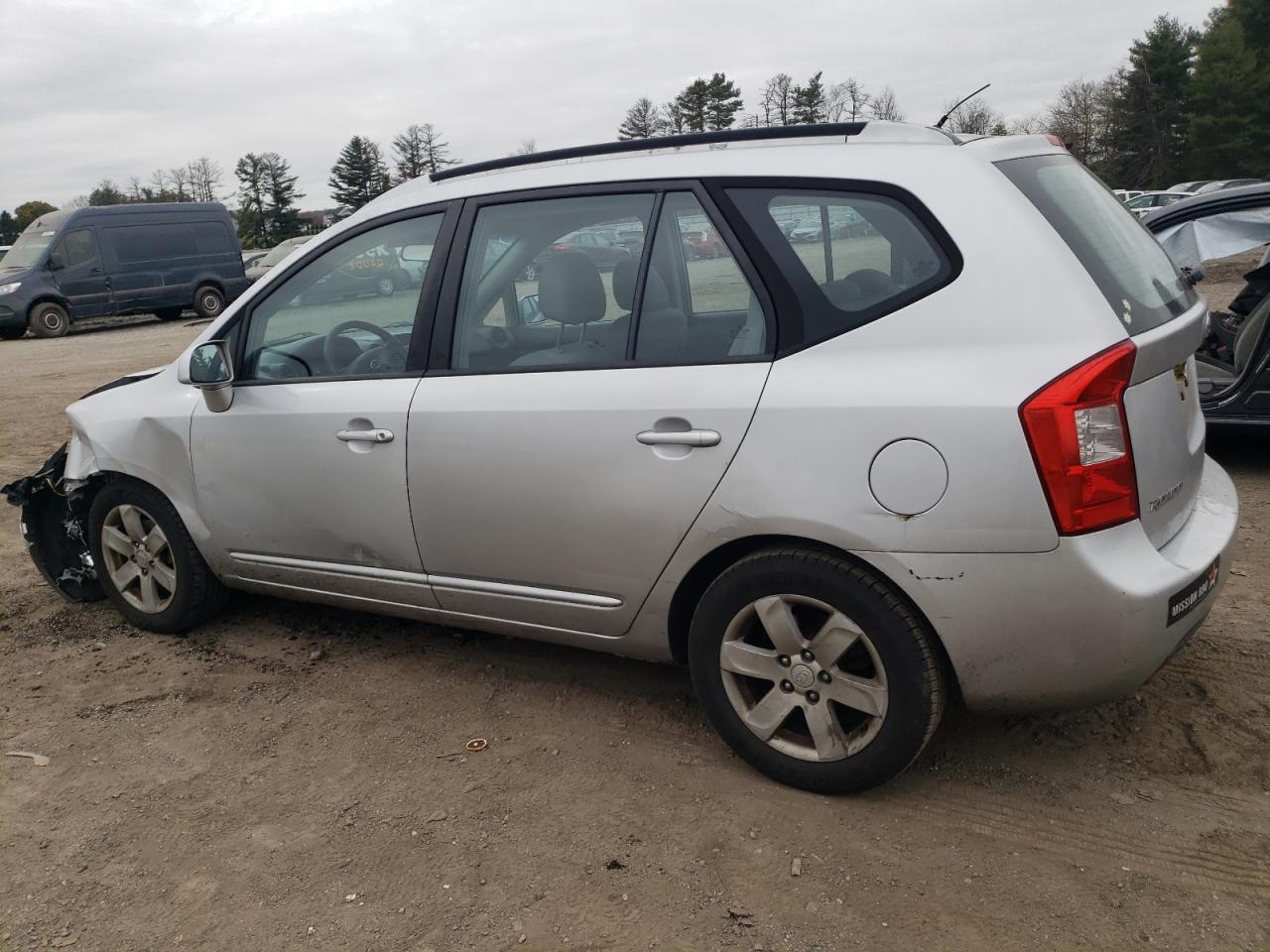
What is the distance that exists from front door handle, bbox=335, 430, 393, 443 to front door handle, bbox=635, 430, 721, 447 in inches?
36.9

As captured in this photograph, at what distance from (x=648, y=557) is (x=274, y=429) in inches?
60.1

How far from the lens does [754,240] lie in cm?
296

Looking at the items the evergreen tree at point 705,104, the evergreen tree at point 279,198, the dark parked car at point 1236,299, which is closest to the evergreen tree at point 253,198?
the evergreen tree at point 279,198

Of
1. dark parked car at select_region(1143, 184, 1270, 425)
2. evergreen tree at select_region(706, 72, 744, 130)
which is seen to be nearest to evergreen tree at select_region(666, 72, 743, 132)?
evergreen tree at select_region(706, 72, 744, 130)

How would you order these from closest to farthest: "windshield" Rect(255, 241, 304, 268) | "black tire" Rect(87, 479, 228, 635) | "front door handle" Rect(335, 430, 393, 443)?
"front door handle" Rect(335, 430, 393, 443) → "black tire" Rect(87, 479, 228, 635) → "windshield" Rect(255, 241, 304, 268)

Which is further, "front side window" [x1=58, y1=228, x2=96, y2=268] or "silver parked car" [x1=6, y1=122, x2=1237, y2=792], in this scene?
"front side window" [x1=58, y1=228, x2=96, y2=268]

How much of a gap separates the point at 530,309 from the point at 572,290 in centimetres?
16

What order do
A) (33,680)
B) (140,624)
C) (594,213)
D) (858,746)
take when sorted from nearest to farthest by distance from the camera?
(858,746)
(594,213)
(33,680)
(140,624)

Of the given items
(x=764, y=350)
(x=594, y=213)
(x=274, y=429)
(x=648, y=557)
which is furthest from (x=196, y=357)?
(x=764, y=350)

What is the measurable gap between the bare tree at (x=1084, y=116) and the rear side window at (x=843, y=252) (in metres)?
63.9

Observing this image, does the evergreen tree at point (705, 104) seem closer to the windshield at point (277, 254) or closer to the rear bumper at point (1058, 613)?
the windshield at point (277, 254)

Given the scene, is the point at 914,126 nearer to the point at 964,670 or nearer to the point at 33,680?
the point at 964,670

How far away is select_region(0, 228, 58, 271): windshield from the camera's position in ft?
66.6

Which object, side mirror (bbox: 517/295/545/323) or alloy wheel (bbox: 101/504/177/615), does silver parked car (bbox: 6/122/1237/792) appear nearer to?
side mirror (bbox: 517/295/545/323)
